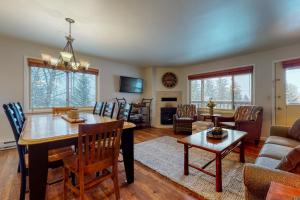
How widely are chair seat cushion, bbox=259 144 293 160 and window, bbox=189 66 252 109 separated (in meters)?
2.57

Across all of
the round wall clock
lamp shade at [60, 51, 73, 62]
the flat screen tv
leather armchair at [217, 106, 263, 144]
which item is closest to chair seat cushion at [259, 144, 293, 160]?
leather armchair at [217, 106, 263, 144]

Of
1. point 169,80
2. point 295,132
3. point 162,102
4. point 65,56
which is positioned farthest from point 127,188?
point 169,80

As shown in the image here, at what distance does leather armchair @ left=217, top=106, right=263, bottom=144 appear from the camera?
11.3ft

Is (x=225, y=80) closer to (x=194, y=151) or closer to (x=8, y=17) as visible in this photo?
(x=194, y=151)

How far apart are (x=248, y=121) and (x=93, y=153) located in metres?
3.46

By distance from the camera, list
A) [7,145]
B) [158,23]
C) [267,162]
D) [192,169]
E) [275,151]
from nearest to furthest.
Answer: [267,162]
[275,151]
[192,169]
[158,23]
[7,145]

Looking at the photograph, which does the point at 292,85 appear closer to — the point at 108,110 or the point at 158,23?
the point at 158,23

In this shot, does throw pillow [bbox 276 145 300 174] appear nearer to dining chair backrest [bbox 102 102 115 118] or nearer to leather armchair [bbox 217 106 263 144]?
dining chair backrest [bbox 102 102 115 118]

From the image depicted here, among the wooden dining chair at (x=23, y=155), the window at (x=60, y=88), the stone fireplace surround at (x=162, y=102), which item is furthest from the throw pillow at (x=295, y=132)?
the window at (x=60, y=88)

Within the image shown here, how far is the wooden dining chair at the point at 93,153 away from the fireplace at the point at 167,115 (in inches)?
166

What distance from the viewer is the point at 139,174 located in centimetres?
220

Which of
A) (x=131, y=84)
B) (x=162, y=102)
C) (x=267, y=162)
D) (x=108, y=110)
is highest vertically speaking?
(x=131, y=84)

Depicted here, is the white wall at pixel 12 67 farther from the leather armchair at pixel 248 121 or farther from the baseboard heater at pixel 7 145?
the leather armchair at pixel 248 121

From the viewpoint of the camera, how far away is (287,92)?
11.9 feet
